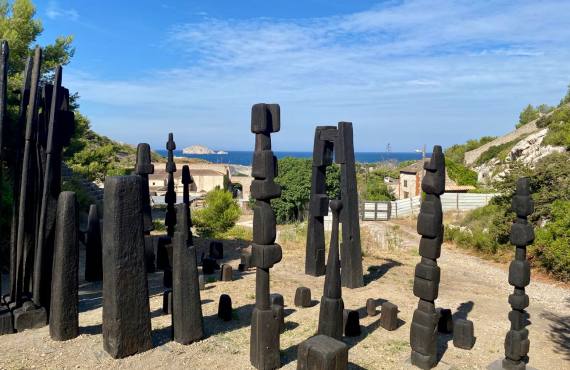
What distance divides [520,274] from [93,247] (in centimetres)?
940

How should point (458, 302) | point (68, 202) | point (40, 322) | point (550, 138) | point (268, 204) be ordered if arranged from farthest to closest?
point (550, 138) < point (458, 302) < point (40, 322) < point (68, 202) < point (268, 204)

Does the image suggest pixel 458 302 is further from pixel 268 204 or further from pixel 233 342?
pixel 268 204

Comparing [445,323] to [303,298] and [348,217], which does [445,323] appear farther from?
[348,217]

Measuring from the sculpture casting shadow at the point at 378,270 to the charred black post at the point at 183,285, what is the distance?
20.6 ft

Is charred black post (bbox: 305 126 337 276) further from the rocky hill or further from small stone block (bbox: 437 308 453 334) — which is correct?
the rocky hill

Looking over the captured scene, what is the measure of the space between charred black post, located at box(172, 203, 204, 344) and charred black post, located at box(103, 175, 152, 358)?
0.53 metres

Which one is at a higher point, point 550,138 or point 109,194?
point 550,138

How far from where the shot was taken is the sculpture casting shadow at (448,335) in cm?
725

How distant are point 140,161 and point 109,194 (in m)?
5.37

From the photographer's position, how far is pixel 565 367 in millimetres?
6992

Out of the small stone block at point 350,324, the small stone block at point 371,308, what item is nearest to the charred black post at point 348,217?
the small stone block at point 371,308

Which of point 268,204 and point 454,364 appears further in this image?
point 454,364

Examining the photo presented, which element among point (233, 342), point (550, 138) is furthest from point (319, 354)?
point (550, 138)

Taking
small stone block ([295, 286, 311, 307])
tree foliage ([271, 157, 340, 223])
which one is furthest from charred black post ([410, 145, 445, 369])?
tree foliage ([271, 157, 340, 223])
